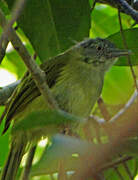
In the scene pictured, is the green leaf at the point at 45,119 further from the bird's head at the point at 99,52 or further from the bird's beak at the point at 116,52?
the bird's head at the point at 99,52

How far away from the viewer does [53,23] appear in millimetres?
3070

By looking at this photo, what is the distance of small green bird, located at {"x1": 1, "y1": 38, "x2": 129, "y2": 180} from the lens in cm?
298

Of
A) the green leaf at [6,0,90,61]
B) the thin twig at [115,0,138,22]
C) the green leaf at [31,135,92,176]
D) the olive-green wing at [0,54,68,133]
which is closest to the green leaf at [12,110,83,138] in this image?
the green leaf at [31,135,92,176]

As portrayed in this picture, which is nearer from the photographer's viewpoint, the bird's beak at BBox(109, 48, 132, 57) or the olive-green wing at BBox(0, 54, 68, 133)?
the olive-green wing at BBox(0, 54, 68, 133)

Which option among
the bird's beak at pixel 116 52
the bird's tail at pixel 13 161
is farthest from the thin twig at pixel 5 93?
the bird's beak at pixel 116 52

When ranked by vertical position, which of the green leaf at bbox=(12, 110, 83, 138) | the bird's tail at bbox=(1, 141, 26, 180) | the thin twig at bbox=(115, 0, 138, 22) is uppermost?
the thin twig at bbox=(115, 0, 138, 22)

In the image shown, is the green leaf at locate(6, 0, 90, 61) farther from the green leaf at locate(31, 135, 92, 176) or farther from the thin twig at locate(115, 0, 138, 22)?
the green leaf at locate(31, 135, 92, 176)

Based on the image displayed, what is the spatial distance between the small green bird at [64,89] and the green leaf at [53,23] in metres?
0.20

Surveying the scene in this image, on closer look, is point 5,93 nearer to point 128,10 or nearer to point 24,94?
point 24,94

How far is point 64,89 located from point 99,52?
74cm

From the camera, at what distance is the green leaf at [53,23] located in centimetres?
296

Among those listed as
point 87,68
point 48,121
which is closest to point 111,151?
point 48,121

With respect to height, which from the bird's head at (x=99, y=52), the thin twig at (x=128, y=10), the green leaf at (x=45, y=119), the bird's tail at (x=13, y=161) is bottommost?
the green leaf at (x=45, y=119)

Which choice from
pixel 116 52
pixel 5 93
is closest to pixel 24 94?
pixel 5 93
